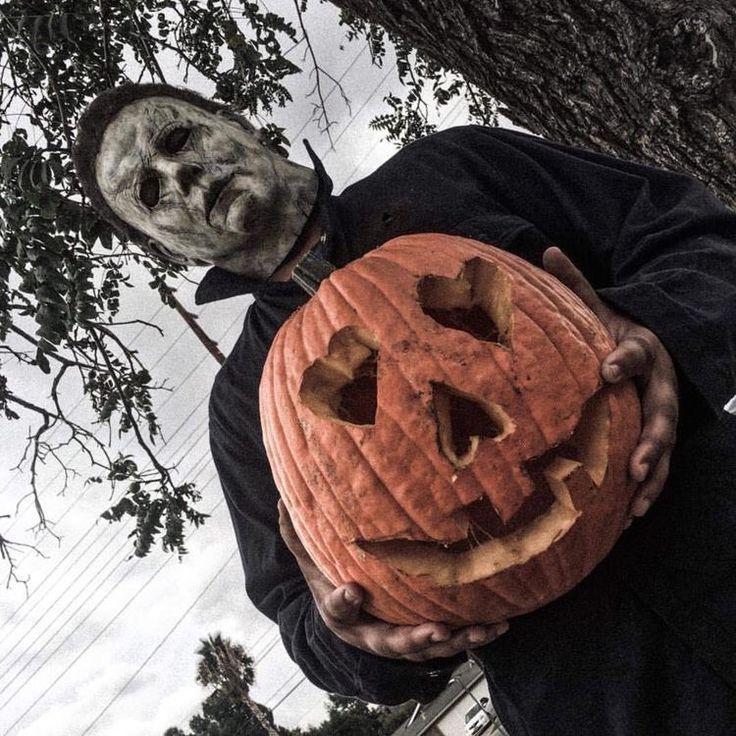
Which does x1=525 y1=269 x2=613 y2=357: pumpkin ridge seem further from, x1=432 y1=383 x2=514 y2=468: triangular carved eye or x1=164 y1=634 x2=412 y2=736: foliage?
x1=164 y1=634 x2=412 y2=736: foliage

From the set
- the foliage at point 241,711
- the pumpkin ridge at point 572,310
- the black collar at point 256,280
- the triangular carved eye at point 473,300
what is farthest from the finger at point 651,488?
the foliage at point 241,711

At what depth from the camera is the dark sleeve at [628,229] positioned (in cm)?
128

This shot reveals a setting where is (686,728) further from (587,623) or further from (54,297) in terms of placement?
(54,297)

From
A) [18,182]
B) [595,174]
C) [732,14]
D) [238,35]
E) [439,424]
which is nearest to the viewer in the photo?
[439,424]

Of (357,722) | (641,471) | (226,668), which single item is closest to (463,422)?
(641,471)

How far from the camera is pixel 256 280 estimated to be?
197 centimetres

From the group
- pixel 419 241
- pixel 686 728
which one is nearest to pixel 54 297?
pixel 419 241

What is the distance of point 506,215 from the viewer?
1.66 m

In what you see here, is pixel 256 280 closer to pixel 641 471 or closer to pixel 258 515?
pixel 258 515

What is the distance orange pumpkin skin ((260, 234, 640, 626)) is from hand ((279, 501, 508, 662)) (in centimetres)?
3

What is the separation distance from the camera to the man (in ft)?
4.23

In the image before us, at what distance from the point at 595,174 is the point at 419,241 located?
0.50 m

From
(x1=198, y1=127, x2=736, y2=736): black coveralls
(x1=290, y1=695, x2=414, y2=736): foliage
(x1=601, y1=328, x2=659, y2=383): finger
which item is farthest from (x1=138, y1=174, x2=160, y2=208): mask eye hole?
(x1=290, y1=695, x2=414, y2=736): foliage

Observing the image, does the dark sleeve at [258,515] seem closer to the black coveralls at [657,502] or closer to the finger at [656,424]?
the black coveralls at [657,502]
